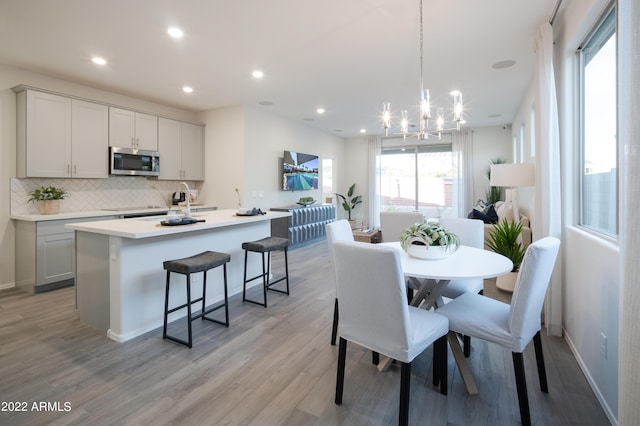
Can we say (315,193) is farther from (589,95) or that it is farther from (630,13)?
(630,13)

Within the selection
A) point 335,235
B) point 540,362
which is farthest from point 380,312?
point 540,362

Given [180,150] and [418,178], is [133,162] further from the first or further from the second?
[418,178]

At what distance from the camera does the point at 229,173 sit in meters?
5.77

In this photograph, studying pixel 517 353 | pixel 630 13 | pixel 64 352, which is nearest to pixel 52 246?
pixel 64 352

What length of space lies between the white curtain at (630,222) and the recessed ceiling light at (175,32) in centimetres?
324

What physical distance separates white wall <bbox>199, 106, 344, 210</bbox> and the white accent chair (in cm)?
293

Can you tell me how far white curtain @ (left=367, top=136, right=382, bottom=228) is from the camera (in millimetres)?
8797

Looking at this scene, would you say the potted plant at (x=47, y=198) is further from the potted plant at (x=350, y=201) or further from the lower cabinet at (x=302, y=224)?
the potted plant at (x=350, y=201)

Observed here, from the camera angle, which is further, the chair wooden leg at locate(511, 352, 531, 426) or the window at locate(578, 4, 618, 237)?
the window at locate(578, 4, 618, 237)

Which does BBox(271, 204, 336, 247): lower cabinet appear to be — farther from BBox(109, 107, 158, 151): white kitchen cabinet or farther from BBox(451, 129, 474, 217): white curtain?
BBox(451, 129, 474, 217): white curtain

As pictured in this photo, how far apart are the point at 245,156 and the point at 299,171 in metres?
1.59

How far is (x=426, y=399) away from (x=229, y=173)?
488 cm

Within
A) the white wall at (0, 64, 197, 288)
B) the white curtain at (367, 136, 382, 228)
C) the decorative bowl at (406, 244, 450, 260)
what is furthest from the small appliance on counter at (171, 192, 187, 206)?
the white curtain at (367, 136, 382, 228)

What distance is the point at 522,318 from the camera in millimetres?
1660
